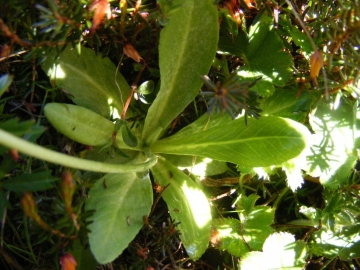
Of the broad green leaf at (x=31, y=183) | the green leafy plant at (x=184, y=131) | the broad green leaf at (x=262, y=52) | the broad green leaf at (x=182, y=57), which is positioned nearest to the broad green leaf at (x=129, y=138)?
A: the green leafy plant at (x=184, y=131)

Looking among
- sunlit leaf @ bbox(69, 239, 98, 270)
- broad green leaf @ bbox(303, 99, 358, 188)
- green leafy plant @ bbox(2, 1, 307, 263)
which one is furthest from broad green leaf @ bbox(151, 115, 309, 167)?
sunlit leaf @ bbox(69, 239, 98, 270)

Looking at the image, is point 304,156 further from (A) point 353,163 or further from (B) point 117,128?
(B) point 117,128

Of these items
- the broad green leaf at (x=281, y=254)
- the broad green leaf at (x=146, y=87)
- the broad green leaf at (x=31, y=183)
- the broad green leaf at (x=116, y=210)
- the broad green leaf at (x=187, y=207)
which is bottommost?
the broad green leaf at (x=281, y=254)

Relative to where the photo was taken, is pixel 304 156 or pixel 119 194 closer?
pixel 119 194

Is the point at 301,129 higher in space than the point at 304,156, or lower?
higher

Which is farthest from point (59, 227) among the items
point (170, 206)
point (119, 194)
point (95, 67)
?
point (95, 67)

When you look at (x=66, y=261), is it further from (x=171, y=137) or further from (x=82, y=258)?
(x=171, y=137)

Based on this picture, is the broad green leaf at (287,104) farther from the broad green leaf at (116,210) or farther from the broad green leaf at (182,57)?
the broad green leaf at (116,210)
